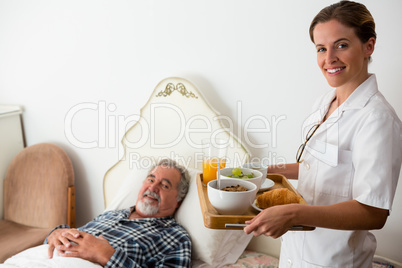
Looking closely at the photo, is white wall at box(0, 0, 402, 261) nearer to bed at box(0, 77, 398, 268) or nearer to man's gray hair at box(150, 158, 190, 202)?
bed at box(0, 77, 398, 268)

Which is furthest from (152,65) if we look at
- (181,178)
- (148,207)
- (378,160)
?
(378,160)

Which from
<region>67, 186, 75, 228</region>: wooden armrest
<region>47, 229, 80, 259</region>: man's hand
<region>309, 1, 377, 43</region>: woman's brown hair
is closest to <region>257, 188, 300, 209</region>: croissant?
<region>309, 1, 377, 43</region>: woman's brown hair

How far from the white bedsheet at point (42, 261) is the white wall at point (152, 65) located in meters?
0.92

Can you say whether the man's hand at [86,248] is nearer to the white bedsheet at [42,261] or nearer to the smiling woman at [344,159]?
the white bedsheet at [42,261]

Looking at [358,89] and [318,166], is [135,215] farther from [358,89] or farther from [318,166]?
[358,89]

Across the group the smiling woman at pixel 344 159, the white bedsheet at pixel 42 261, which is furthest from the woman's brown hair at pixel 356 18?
the white bedsheet at pixel 42 261

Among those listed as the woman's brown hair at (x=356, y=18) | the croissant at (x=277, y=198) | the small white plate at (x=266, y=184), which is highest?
the woman's brown hair at (x=356, y=18)

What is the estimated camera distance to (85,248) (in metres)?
1.67

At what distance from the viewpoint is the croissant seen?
118 centimetres

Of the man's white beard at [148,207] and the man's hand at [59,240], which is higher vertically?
the man's white beard at [148,207]

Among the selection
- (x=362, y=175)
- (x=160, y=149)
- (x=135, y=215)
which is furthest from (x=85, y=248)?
(x=362, y=175)

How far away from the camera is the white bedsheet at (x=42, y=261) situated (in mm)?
1588

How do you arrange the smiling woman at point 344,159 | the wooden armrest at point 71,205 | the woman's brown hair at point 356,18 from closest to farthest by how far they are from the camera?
the smiling woman at point 344,159 → the woman's brown hair at point 356,18 → the wooden armrest at point 71,205

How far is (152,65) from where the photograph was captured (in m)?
2.30
